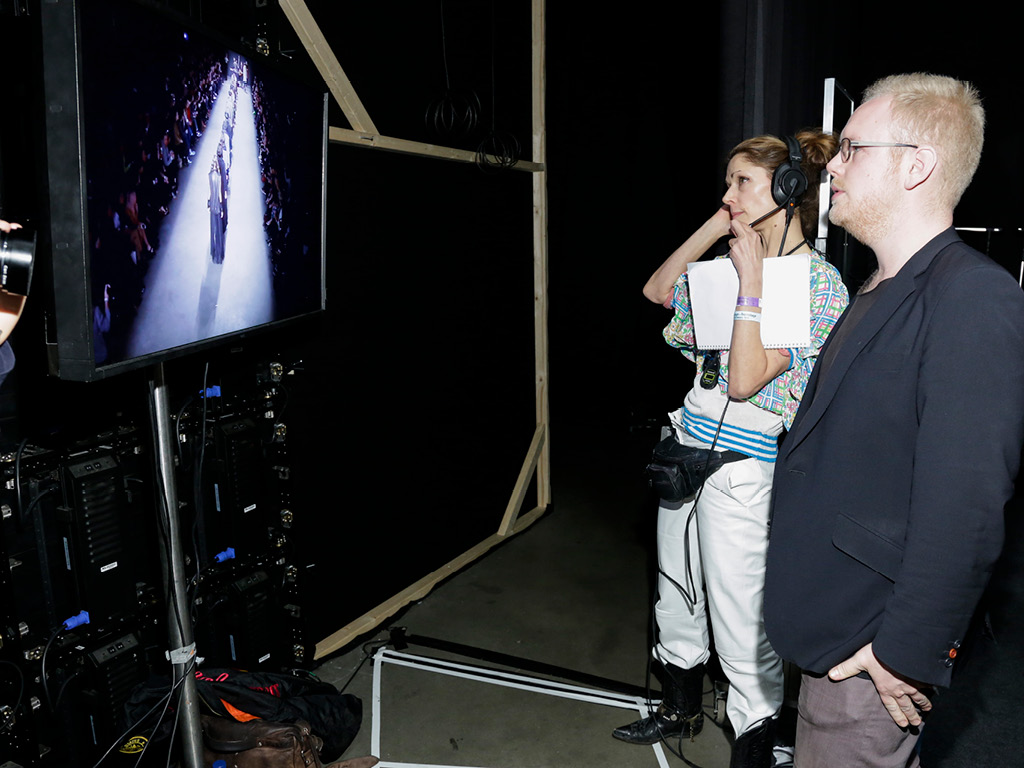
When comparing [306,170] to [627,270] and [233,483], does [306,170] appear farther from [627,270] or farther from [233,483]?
[627,270]

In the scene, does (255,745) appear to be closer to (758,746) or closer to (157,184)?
(758,746)

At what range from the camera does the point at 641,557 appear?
453cm

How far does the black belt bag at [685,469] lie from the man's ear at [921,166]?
1.11 meters

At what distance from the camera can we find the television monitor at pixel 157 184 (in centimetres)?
131

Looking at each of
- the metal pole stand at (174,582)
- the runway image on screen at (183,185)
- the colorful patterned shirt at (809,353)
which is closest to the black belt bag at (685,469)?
the colorful patterned shirt at (809,353)

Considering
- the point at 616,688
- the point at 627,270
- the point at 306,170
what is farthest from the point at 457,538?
the point at 627,270

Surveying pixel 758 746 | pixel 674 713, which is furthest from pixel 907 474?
pixel 674 713

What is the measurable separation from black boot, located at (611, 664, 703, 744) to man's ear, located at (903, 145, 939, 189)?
188 cm

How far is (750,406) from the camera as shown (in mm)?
2322

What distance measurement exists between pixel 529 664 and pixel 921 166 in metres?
2.57

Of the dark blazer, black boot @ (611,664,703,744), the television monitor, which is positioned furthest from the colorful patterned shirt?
the television monitor

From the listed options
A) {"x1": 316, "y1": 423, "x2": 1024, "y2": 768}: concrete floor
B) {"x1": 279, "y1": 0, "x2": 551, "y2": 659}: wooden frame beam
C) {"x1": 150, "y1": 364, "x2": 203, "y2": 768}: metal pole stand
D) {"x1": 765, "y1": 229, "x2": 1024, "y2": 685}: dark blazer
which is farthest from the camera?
{"x1": 279, "y1": 0, "x2": 551, "y2": 659}: wooden frame beam

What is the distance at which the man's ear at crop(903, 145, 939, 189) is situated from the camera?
1349 millimetres

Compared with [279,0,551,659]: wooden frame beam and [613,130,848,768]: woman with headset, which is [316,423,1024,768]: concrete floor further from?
[613,130,848,768]: woman with headset
